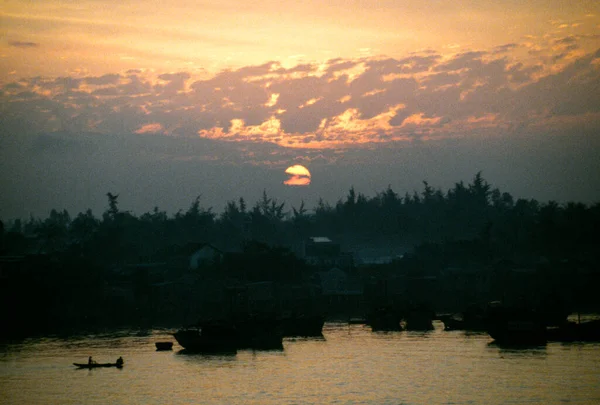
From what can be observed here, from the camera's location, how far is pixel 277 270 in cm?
9469

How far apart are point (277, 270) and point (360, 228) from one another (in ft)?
194

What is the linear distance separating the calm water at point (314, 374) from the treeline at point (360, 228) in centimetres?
4969

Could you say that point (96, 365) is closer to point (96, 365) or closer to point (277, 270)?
point (96, 365)

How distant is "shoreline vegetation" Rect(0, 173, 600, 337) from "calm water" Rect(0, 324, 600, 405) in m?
14.8

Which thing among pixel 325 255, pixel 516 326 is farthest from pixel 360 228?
pixel 516 326

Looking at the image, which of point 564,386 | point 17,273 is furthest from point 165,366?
point 17,273

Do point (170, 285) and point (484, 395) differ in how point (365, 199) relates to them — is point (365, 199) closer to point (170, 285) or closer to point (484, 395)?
point (170, 285)

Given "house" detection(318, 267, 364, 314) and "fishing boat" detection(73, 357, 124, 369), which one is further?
"house" detection(318, 267, 364, 314)

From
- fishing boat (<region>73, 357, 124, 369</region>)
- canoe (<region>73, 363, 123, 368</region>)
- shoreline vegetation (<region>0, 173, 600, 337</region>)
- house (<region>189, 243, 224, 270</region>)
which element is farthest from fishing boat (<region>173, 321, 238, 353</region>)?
house (<region>189, 243, 224, 270</region>)

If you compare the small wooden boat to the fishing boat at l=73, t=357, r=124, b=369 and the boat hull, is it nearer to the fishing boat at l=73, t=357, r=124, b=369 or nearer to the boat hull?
the fishing boat at l=73, t=357, r=124, b=369

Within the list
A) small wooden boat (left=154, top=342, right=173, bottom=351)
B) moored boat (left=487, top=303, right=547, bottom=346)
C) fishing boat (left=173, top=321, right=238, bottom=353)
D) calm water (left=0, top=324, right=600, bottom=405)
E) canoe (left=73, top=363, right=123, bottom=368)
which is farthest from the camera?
moored boat (left=487, top=303, right=547, bottom=346)

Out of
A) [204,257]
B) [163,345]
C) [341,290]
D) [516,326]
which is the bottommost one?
[163,345]

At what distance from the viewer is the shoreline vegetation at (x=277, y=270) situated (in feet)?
271

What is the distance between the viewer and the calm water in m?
43.9
